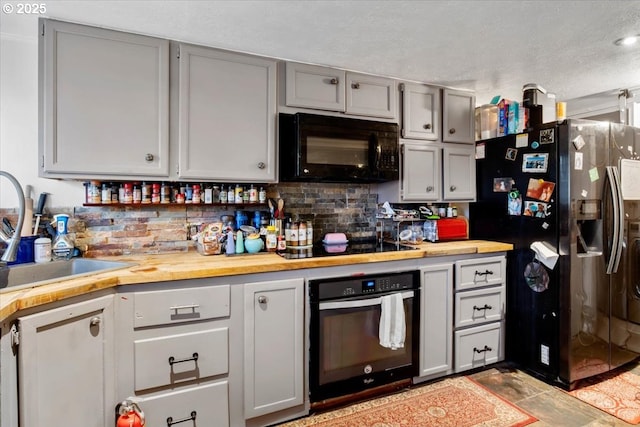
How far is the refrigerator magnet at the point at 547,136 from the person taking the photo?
2170mm

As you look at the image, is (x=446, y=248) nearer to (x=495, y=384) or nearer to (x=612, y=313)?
(x=495, y=384)

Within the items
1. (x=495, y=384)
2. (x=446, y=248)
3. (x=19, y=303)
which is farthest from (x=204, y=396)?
(x=495, y=384)

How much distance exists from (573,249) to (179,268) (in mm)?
2387

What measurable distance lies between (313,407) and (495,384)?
1.27 metres

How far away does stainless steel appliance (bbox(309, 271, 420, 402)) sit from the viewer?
1.86 meters

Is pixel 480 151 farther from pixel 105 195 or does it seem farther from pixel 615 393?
pixel 105 195

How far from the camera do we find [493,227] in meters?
2.61

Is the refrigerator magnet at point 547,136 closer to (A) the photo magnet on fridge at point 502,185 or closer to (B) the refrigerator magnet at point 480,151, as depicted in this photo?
(A) the photo magnet on fridge at point 502,185

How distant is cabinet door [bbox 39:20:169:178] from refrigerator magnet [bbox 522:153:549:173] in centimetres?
239

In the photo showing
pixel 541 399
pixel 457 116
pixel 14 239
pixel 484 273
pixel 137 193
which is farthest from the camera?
pixel 457 116

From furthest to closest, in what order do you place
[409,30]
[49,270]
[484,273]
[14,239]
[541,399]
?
[484,273]
[541,399]
[409,30]
[49,270]
[14,239]

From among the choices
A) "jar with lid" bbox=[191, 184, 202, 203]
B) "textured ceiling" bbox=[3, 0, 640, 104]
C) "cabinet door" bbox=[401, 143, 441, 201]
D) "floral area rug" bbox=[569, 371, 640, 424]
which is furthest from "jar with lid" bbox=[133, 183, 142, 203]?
"floral area rug" bbox=[569, 371, 640, 424]

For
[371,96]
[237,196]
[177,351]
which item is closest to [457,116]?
[371,96]

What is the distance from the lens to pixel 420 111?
2506mm
